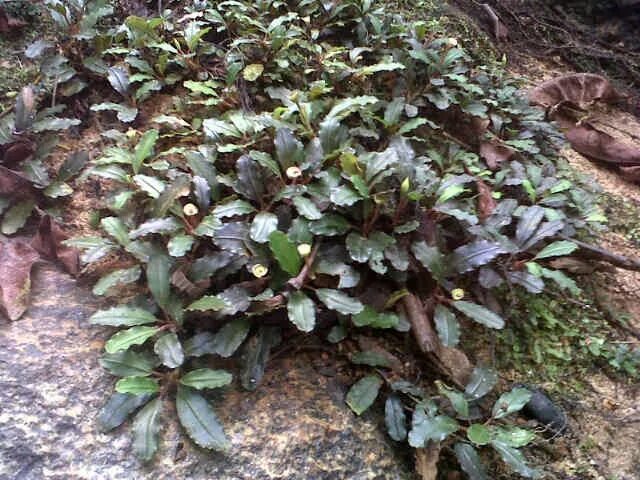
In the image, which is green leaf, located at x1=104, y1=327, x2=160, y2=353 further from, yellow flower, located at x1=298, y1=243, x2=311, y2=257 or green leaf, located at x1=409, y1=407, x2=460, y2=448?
green leaf, located at x1=409, y1=407, x2=460, y2=448

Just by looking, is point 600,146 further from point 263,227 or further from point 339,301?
point 263,227

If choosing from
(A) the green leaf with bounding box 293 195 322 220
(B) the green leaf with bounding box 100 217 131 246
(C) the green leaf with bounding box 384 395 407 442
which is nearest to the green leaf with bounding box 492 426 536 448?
(C) the green leaf with bounding box 384 395 407 442

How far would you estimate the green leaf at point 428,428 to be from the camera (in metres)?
1.89

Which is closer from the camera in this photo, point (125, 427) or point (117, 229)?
point (125, 427)

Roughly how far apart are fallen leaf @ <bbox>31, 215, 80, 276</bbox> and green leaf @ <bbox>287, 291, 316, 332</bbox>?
3.52 ft

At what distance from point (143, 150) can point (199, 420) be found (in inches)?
54.2

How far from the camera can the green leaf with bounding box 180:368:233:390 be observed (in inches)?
74.3

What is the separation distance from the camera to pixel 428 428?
192 cm

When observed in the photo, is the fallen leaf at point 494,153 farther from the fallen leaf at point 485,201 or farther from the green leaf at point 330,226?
the green leaf at point 330,226

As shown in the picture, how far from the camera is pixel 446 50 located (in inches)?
133

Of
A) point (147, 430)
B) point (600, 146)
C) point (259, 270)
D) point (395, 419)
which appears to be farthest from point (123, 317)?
point (600, 146)

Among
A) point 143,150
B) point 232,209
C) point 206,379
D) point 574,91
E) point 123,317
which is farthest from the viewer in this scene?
point 574,91

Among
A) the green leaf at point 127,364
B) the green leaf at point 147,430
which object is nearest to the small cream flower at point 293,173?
the green leaf at point 127,364

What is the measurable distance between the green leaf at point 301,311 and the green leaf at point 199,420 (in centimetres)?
46
